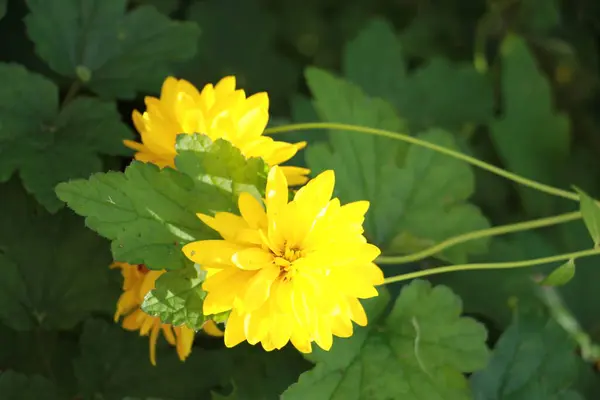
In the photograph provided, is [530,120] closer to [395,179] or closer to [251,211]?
[395,179]

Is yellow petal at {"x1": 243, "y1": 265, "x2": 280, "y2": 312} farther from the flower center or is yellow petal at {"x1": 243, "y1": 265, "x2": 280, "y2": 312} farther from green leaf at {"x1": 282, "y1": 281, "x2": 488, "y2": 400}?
green leaf at {"x1": 282, "y1": 281, "x2": 488, "y2": 400}

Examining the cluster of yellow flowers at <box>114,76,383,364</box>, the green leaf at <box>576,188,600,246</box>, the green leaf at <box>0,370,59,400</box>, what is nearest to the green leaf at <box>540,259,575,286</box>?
the green leaf at <box>576,188,600,246</box>

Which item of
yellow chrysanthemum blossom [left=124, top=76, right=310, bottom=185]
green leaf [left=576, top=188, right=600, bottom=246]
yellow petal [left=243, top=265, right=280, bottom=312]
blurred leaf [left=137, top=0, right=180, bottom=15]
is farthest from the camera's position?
blurred leaf [left=137, top=0, right=180, bottom=15]

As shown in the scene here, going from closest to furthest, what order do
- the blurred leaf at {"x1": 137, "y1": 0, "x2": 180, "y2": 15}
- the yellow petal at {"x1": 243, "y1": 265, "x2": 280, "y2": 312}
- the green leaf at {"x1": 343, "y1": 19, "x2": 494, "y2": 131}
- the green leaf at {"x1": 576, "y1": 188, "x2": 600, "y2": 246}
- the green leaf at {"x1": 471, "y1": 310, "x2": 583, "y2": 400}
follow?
the yellow petal at {"x1": 243, "y1": 265, "x2": 280, "y2": 312} < the green leaf at {"x1": 576, "y1": 188, "x2": 600, "y2": 246} < the green leaf at {"x1": 471, "y1": 310, "x2": 583, "y2": 400} < the blurred leaf at {"x1": 137, "y1": 0, "x2": 180, "y2": 15} < the green leaf at {"x1": 343, "y1": 19, "x2": 494, "y2": 131}

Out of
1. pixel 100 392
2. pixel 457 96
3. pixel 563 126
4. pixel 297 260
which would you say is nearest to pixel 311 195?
pixel 297 260

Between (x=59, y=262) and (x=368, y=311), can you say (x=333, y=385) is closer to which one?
(x=368, y=311)

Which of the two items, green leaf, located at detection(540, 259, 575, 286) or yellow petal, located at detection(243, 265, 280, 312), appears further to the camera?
green leaf, located at detection(540, 259, 575, 286)
